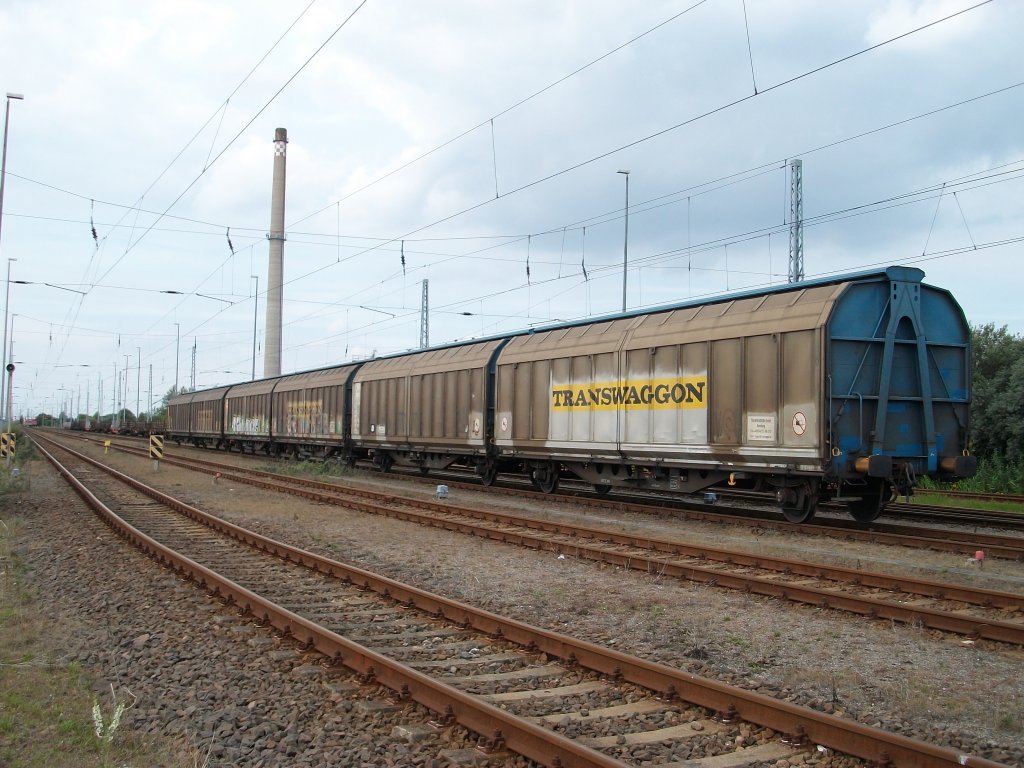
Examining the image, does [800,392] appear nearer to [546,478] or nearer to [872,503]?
[872,503]

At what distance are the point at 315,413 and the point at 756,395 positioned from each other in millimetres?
21930

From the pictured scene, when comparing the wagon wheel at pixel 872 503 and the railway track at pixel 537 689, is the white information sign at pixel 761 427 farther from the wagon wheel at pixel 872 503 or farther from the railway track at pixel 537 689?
the railway track at pixel 537 689

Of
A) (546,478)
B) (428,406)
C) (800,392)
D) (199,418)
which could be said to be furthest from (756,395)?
(199,418)

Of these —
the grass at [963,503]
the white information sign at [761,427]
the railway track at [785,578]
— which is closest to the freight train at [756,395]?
the white information sign at [761,427]

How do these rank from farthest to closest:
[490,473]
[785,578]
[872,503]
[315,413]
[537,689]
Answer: [315,413], [490,473], [872,503], [785,578], [537,689]

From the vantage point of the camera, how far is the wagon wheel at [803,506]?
1285 centimetres

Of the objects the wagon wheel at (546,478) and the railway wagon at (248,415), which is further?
the railway wagon at (248,415)

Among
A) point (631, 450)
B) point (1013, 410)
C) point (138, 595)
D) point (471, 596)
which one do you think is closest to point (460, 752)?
point (471, 596)

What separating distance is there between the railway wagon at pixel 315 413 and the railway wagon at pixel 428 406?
2.71 feet

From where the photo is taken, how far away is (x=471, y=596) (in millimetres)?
8641

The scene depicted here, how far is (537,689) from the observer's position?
5.66 metres

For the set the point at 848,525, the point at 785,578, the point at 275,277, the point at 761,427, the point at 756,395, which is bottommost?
the point at 785,578

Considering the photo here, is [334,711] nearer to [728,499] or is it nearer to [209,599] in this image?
[209,599]

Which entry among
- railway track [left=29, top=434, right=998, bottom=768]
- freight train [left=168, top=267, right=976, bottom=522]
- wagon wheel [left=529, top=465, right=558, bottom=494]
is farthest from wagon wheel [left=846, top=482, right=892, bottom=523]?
railway track [left=29, top=434, right=998, bottom=768]
